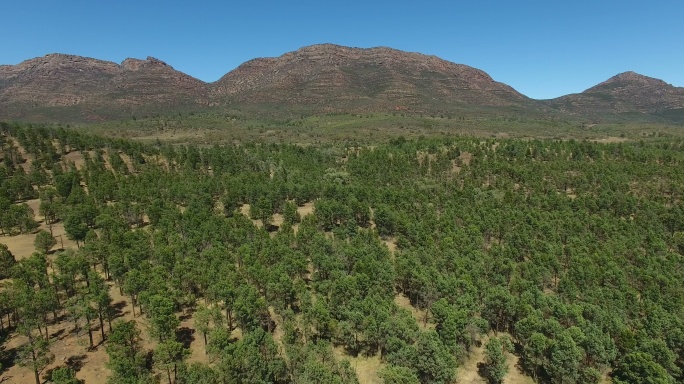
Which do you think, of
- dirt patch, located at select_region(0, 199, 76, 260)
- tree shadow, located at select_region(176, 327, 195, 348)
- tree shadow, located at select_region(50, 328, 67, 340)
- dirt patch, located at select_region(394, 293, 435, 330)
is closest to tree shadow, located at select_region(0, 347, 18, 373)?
tree shadow, located at select_region(50, 328, 67, 340)

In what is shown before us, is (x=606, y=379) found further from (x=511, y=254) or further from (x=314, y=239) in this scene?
(x=314, y=239)

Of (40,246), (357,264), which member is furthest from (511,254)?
(40,246)

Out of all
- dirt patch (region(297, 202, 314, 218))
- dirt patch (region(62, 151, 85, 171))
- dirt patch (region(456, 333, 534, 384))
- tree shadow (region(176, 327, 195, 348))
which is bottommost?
dirt patch (region(456, 333, 534, 384))

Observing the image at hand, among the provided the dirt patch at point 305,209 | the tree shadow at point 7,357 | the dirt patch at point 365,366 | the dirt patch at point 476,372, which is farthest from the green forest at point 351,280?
the dirt patch at point 305,209

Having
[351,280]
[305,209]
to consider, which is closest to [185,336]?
[351,280]

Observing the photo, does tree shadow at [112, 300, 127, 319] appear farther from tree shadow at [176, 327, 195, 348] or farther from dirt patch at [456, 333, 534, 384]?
dirt patch at [456, 333, 534, 384]
